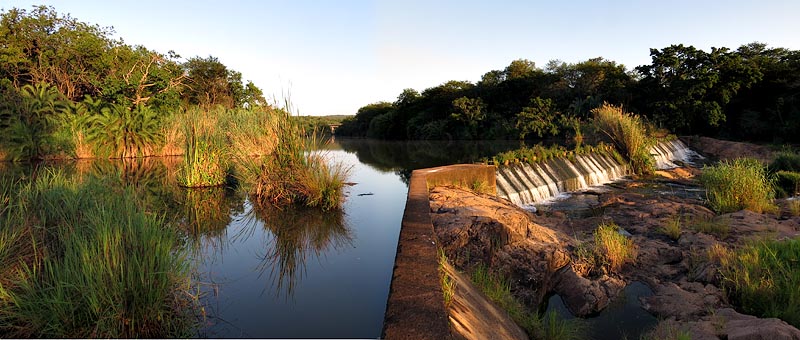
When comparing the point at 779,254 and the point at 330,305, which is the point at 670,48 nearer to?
the point at 779,254

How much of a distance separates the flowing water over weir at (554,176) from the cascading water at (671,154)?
3.87 metres

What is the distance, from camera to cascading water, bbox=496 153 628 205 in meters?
10.4

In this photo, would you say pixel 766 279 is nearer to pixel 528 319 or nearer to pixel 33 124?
pixel 528 319

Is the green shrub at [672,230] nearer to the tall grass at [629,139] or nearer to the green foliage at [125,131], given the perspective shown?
the tall grass at [629,139]

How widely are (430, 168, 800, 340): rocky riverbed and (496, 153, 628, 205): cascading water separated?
2391 mm

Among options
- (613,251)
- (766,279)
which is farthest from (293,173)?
(766,279)

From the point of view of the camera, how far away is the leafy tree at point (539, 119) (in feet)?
114

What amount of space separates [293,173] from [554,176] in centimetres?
818

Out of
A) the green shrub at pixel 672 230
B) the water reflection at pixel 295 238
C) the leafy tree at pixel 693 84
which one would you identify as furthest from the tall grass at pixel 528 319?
the leafy tree at pixel 693 84

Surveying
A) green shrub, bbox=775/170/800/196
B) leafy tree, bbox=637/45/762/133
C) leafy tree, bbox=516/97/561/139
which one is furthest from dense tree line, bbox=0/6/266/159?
leafy tree, bbox=637/45/762/133

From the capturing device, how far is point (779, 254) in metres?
4.57

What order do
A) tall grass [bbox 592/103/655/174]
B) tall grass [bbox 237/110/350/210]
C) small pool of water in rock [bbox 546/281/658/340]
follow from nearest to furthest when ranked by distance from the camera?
small pool of water in rock [bbox 546/281/658/340]
tall grass [bbox 237/110/350/210]
tall grass [bbox 592/103/655/174]

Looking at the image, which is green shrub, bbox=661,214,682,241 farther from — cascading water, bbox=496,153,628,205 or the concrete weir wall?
the concrete weir wall

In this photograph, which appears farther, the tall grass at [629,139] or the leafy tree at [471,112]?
the leafy tree at [471,112]
